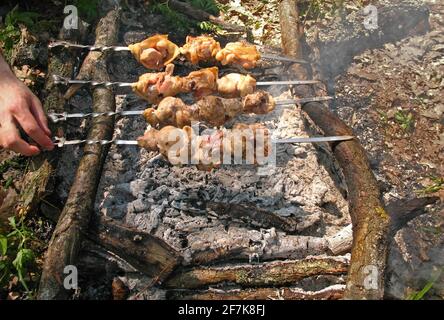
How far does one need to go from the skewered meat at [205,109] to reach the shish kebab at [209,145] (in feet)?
0.50

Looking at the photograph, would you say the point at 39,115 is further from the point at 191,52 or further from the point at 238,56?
the point at 238,56

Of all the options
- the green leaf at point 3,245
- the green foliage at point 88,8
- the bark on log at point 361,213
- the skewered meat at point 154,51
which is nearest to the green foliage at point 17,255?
the green leaf at point 3,245

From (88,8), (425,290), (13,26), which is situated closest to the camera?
(425,290)

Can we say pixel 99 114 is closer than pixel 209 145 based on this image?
No

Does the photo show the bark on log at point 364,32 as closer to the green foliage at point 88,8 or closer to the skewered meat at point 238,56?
the skewered meat at point 238,56

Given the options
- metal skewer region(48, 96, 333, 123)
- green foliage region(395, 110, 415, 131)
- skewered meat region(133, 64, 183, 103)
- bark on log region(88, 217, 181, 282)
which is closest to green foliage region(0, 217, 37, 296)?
bark on log region(88, 217, 181, 282)

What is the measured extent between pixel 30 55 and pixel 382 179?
13.6 feet

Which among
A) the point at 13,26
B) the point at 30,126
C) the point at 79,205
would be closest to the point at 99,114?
the point at 30,126

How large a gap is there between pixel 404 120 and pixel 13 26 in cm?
469

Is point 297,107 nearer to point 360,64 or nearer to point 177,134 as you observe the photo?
point 360,64

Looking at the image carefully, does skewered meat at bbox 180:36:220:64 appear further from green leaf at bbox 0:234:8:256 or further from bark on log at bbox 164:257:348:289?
green leaf at bbox 0:234:8:256

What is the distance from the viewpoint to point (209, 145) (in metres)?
3.80

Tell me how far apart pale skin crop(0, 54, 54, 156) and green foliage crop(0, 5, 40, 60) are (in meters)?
1.34
